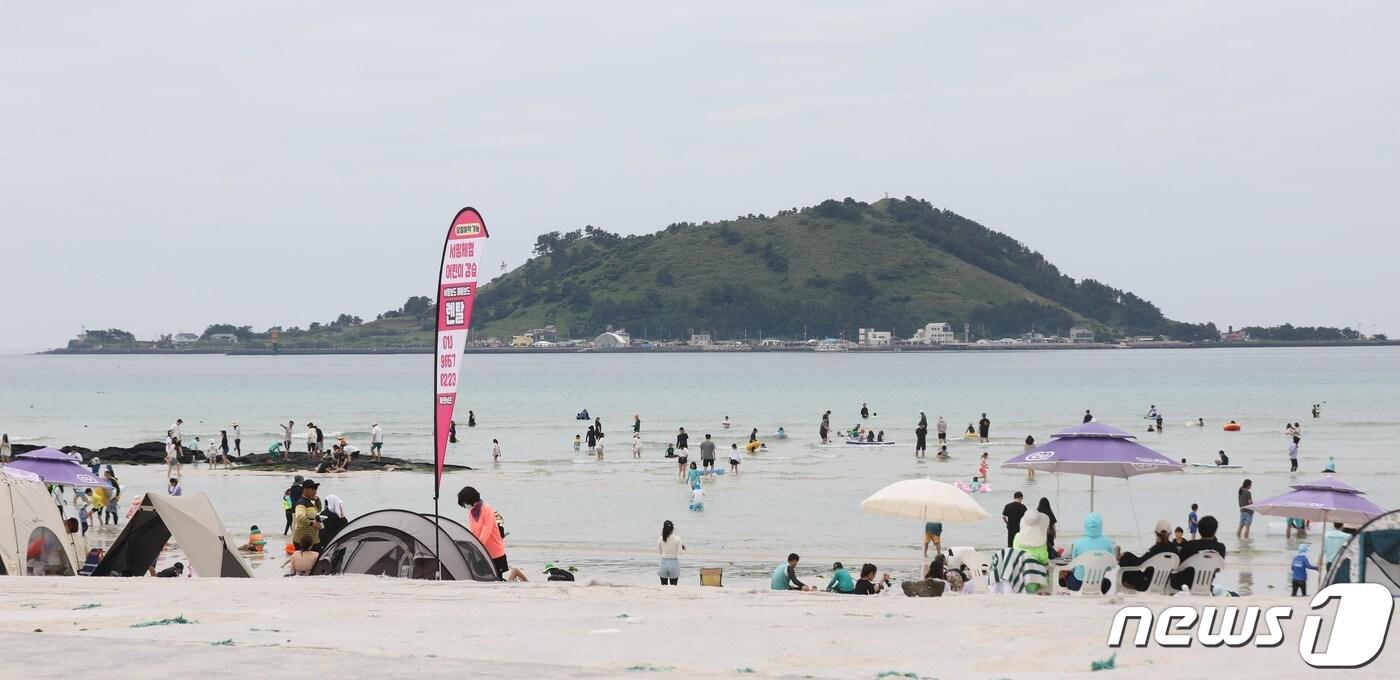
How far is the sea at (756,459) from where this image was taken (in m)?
25.0

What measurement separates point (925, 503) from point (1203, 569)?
4.89 meters

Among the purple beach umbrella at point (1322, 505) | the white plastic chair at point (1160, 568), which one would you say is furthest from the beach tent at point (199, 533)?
the purple beach umbrella at point (1322, 505)

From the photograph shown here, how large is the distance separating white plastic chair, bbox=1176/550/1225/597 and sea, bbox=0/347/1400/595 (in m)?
5.93

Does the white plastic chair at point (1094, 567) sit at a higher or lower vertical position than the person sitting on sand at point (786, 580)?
higher

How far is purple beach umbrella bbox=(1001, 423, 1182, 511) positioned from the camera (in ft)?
54.1

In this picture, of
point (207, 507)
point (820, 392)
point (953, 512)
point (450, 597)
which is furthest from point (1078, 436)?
point (820, 392)

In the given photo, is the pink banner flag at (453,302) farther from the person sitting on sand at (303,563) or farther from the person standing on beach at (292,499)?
the person standing on beach at (292,499)

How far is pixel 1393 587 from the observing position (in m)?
10.3

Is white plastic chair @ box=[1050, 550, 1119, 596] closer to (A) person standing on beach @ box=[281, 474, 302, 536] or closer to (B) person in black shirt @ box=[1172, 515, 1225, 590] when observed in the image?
(B) person in black shirt @ box=[1172, 515, 1225, 590]

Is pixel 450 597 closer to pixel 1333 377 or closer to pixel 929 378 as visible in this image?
pixel 929 378

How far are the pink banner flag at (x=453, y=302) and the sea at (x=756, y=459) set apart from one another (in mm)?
6871

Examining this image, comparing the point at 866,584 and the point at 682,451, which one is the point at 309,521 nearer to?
the point at 866,584

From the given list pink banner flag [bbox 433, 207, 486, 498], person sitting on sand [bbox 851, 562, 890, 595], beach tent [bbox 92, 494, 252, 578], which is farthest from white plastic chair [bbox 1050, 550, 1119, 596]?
beach tent [bbox 92, 494, 252, 578]

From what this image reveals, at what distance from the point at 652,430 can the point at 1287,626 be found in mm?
58844
